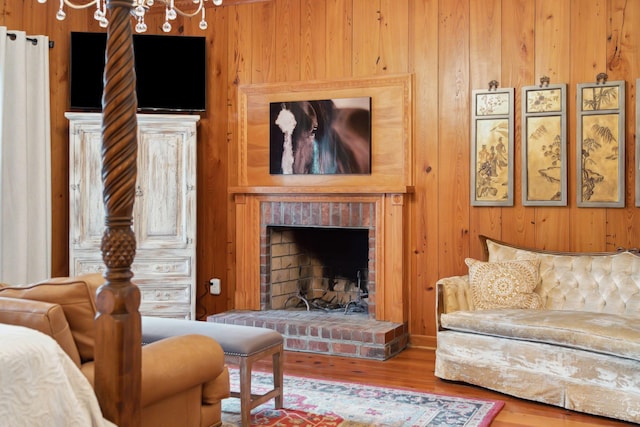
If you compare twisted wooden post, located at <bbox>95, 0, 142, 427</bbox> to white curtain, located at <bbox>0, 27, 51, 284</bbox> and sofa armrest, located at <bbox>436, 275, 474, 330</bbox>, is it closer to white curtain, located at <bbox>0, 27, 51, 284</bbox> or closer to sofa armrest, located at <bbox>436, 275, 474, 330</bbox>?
sofa armrest, located at <bbox>436, 275, 474, 330</bbox>

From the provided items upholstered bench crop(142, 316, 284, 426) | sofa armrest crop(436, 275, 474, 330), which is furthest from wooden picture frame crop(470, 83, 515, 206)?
upholstered bench crop(142, 316, 284, 426)

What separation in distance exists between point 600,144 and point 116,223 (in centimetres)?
374

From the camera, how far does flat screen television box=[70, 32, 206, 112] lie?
5.93m

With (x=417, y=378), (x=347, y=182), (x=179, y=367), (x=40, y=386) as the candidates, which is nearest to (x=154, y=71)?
(x=347, y=182)

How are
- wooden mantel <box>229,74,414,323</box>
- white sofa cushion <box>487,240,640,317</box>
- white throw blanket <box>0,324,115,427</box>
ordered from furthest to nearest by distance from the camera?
wooden mantel <box>229,74,414,323</box> < white sofa cushion <box>487,240,640,317</box> < white throw blanket <box>0,324,115,427</box>

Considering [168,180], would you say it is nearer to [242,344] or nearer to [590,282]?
[242,344]

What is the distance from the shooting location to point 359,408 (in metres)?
3.83

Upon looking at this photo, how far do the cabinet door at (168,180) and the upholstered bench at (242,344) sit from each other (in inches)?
77.8

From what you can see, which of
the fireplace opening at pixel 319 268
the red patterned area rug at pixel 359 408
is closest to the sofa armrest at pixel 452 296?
the red patterned area rug at pixel 359 408

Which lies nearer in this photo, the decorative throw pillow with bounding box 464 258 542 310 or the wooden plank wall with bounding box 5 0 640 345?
the decorative throw pillow with bounding box 464 258 542 310

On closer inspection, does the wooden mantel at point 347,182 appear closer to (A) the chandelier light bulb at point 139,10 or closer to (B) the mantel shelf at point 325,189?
(B) the mantel shelf at point 325,189

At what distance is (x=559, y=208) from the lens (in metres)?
4.96

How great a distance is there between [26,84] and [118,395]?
13.7 feet

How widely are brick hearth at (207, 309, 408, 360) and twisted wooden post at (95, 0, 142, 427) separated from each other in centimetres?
308
